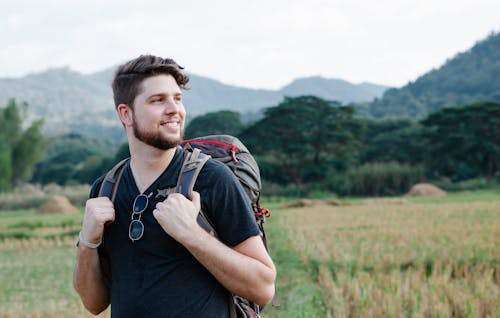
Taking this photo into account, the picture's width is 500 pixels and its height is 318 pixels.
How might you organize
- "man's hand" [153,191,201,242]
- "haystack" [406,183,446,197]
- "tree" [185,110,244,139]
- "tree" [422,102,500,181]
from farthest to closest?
"tree" [185,110,244,139]
"tree" [422,102,500,181]
"haystack" [406,183,446,197]
"man's hand" [153,191,201,242]

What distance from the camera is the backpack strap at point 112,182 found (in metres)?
2.09

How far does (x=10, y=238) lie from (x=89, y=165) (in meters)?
44.9

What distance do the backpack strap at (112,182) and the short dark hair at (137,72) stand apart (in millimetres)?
264

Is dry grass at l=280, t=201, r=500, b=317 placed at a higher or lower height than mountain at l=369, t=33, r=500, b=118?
lower

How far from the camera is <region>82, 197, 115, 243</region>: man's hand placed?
1.96 metres

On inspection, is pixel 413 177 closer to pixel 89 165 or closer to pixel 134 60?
pixel 89 165

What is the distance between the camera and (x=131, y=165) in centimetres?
211

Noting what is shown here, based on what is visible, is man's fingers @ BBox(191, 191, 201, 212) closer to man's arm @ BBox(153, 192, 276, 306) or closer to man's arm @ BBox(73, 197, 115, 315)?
man's arm @ BBox(153, 192, 276, 306)

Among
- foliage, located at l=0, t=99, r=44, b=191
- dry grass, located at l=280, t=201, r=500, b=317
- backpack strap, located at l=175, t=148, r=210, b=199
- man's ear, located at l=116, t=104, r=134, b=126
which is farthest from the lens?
foliage, located at l=0, t=99, r=44, b=191

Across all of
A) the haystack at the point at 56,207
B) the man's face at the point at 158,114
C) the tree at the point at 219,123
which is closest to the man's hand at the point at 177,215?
the man's face at the point at 158,114

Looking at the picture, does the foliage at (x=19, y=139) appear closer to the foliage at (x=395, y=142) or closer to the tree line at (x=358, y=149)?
the tree line at (x=358, y=149)

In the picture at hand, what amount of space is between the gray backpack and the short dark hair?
0.28 meters

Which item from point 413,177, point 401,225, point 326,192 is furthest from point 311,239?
point 413,177

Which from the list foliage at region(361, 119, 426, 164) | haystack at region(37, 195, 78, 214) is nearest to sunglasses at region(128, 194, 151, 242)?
haystack at region(37, 195, 78, 214)
